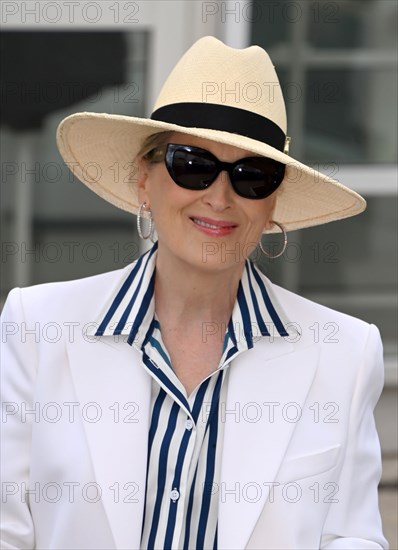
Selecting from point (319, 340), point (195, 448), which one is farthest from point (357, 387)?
point (195, 448)

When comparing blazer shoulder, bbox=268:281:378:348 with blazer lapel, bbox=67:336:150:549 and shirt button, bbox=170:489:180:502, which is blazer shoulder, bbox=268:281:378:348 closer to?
blazer lapel, bbox=67:336:150:549

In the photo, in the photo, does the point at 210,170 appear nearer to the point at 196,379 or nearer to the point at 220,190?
the point at 220,190

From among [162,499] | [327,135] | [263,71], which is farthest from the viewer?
[327,135]

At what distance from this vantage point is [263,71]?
2.85m

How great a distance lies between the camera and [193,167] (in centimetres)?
268

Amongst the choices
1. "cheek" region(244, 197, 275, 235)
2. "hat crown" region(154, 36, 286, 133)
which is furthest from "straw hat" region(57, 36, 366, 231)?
"cheek" region(244, 197, 275, 235)

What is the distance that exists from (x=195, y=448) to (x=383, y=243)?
2.66 metres

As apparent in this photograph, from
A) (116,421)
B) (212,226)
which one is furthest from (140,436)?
(212,226)

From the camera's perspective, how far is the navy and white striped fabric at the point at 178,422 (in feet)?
8.72

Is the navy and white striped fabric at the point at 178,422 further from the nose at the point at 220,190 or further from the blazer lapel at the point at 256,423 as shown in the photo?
the nose at the point at 220,190

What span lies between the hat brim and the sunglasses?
0.04 meters

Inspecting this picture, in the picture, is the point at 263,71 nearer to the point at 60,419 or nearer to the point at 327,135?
the point at 60,419

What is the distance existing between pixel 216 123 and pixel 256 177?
151mm

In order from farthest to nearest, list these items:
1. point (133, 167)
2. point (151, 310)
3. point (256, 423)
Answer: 1. point (133, 167)
2. point (151, 310)
3. point (256, 423)
